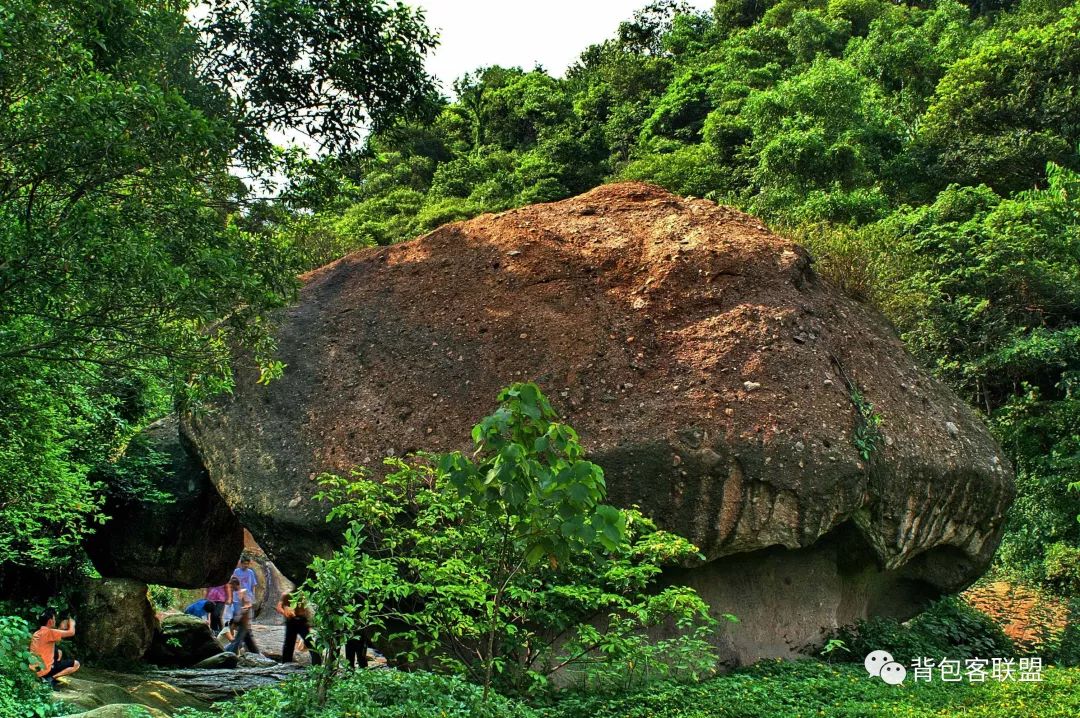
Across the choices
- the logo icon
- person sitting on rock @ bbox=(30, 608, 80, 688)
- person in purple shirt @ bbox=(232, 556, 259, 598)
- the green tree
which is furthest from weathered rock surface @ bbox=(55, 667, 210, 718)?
the green tree

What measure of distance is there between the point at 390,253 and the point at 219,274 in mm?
4207

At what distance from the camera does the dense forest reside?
20.1ft

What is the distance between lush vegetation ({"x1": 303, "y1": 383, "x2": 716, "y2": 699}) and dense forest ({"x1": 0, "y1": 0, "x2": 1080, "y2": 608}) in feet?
6.79

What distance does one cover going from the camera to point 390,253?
1084 centimetres

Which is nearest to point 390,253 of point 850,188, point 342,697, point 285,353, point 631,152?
point 285,353

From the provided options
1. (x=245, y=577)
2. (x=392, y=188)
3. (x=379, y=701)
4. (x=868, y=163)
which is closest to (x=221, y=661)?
(x=245, y=577)

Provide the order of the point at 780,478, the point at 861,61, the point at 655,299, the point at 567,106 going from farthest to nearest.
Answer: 1. the point at 567,106
2. the point at 861,61
3. the point at 655,299
4. the point at 780,478

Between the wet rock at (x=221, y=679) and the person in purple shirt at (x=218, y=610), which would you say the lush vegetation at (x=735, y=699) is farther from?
the person in purple shirt at (x=218, y=610)

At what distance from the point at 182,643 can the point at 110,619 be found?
1748 millimetres

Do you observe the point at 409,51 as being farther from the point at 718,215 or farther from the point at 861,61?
the point at 861,61

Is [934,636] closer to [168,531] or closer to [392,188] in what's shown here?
[168,531]

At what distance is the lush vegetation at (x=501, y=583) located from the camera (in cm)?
462

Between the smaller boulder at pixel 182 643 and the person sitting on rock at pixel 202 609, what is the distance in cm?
122

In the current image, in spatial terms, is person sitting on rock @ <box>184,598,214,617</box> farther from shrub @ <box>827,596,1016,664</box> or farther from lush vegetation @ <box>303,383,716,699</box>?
shrub @ <box>827,596,1016,664</box>
